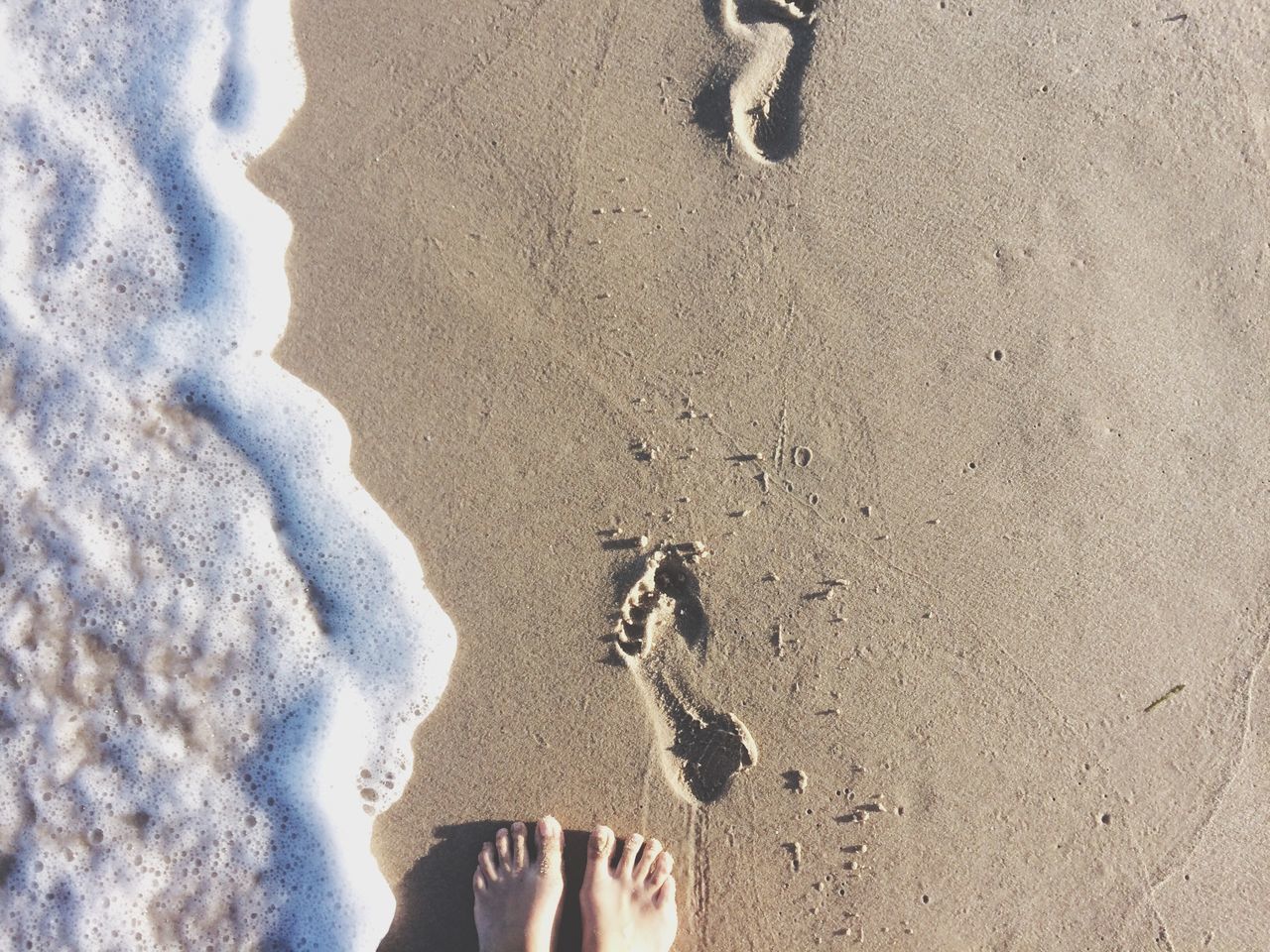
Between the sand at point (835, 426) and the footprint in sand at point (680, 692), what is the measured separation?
3 cm

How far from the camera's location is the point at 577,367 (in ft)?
7.35

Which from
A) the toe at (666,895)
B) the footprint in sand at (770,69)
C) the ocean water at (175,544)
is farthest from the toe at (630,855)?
the footprint in sand at (770,69)

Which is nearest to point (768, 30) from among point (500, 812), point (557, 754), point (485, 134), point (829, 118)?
point (829, 118)

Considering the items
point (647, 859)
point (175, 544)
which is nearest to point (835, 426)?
point (647, 859)

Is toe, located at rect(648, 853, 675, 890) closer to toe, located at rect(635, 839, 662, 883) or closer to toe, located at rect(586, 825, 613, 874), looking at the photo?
toe, located at rect(635, 839, 662, 883)

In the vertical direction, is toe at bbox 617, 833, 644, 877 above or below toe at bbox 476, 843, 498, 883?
above

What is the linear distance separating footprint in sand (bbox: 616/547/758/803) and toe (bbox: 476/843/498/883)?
62 centimetres

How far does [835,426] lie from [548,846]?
5.33ft

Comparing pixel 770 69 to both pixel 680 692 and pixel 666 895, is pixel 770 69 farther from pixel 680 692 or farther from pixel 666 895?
pixel 666 895

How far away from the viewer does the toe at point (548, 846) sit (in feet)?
7.25

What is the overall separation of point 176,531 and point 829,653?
217cm

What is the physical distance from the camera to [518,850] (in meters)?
2.20

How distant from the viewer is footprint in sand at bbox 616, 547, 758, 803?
7.20 ft

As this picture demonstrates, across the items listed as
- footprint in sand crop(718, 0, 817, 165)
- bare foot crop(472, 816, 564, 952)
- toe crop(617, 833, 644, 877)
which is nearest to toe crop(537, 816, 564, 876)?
bare foot crop(472, 816, 564, 952)
